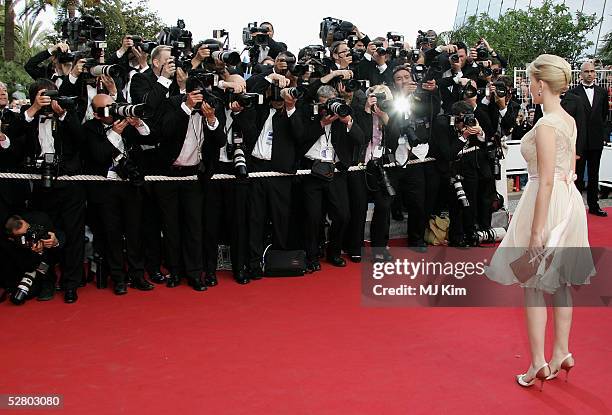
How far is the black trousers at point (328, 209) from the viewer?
20.9 ft

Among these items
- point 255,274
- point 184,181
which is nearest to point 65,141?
point 184,181

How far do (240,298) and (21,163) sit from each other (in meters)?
1.92

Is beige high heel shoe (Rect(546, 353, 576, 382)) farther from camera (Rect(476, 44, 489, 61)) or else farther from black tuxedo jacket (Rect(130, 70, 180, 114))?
camera (Rect(476, 44, 489, 61))

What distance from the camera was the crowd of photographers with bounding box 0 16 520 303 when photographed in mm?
5461

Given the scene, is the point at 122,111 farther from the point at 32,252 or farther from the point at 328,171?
the point at 328,171

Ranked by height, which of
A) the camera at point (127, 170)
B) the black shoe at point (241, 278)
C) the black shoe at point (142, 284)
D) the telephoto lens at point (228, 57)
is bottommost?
the black shoe at point (142, 284)

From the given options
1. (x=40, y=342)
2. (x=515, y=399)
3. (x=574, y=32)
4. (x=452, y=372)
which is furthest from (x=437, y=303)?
(x=574, y=32)

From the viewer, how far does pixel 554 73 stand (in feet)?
12.0

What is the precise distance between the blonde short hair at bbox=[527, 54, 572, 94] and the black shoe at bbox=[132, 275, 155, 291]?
3351 millimetres

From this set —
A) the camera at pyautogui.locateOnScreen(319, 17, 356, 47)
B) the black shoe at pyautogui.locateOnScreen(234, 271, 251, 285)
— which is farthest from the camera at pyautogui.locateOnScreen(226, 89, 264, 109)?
the camera at pyautogui.locateOnScreen(319, 17, 356, 47)

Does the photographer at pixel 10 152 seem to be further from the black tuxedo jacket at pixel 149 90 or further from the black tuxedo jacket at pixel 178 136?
the black tuxedo jacket at pixel 178 136

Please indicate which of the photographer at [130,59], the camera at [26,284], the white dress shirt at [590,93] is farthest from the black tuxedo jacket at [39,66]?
the white dress shirt at [590,93]

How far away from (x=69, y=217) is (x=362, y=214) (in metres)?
2.54

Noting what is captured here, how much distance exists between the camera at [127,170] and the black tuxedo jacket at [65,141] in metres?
0.31
